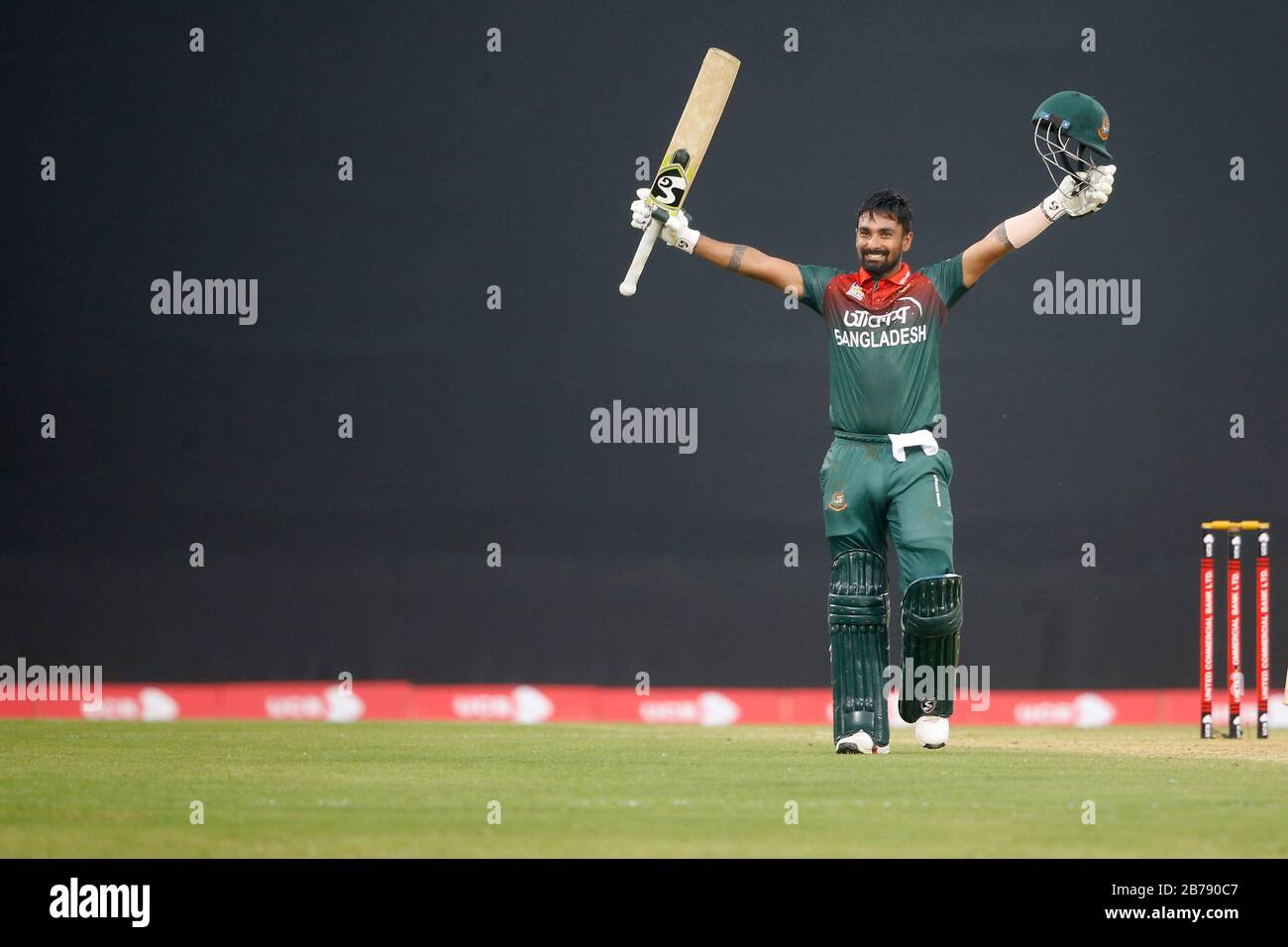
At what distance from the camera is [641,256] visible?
6641mm

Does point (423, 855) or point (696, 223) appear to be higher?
point (696, 223)

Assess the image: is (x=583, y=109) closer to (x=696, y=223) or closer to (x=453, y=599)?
(x=696, y=223)

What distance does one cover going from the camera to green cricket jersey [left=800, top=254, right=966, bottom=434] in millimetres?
6516

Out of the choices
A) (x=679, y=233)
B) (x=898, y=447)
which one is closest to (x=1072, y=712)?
(x=898, y=447)

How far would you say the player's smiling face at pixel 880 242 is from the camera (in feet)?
21.8

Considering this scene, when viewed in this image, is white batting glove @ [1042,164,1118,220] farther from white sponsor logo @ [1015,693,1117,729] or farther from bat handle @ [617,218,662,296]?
white sponsor logo @ [1015,693,1117,729]

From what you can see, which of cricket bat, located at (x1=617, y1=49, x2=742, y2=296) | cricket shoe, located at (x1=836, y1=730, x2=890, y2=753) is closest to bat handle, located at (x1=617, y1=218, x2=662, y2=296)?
cricket bat, located at (x1=617, y1=49, x2=742, y2=296)

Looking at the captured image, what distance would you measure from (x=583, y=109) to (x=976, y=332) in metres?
2.89

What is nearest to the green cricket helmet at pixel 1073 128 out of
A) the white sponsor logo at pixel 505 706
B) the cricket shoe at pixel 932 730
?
the cricket shoe at pixel 932 730

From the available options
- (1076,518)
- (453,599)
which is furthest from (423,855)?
(1076,518)

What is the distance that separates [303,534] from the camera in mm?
10914

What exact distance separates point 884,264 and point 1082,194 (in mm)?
774

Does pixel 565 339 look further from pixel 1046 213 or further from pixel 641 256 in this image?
pixel 1046 213

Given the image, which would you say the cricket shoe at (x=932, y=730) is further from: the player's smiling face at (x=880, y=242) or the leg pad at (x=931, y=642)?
the player's smiling face at (x=880, y=242)
